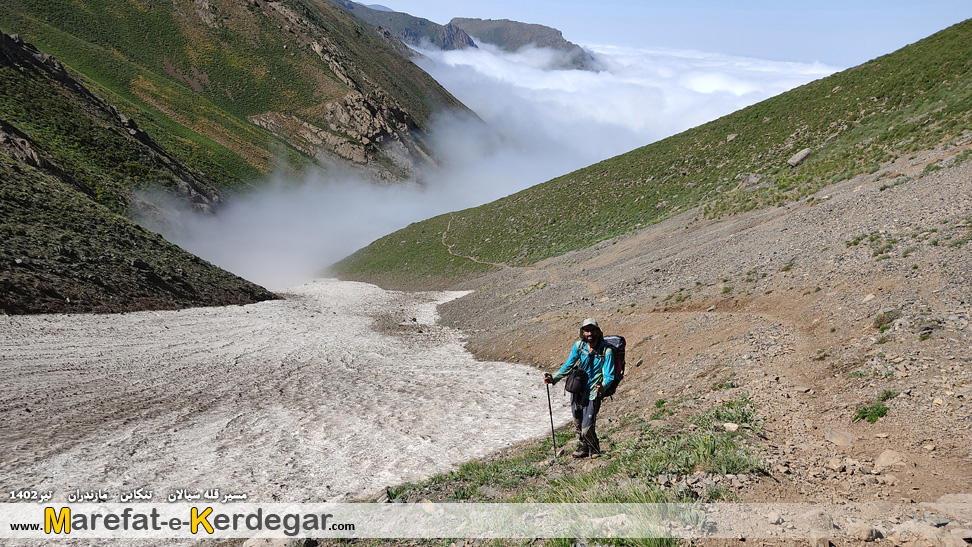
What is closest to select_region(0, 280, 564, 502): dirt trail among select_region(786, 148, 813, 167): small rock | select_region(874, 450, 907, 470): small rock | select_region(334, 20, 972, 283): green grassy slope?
select_region(874, 450, 907, 470): small rock

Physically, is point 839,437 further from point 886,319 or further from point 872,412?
point 886,319

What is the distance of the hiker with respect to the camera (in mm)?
7895

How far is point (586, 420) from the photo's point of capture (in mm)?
8125

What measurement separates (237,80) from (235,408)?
513 ft

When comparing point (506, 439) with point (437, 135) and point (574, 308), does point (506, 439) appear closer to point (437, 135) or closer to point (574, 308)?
point (574, 308)

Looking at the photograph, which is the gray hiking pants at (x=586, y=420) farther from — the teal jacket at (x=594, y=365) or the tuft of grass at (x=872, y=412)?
the tuft of grass at (x=872, y=412)

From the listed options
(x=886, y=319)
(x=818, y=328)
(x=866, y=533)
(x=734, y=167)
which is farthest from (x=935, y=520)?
(x=734, y=167)

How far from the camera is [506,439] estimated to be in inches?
456

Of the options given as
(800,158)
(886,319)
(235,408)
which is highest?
(800,158)

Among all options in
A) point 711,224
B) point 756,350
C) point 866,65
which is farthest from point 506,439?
point 866,65

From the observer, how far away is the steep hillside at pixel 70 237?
19.6 meters

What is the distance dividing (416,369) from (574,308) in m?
8.18

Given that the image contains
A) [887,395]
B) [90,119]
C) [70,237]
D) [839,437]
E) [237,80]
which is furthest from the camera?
[237,80]

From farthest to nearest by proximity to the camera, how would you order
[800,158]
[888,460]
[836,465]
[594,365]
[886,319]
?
[800,158]
[886,319]
[594,365]
[836,465]
[888,460]
